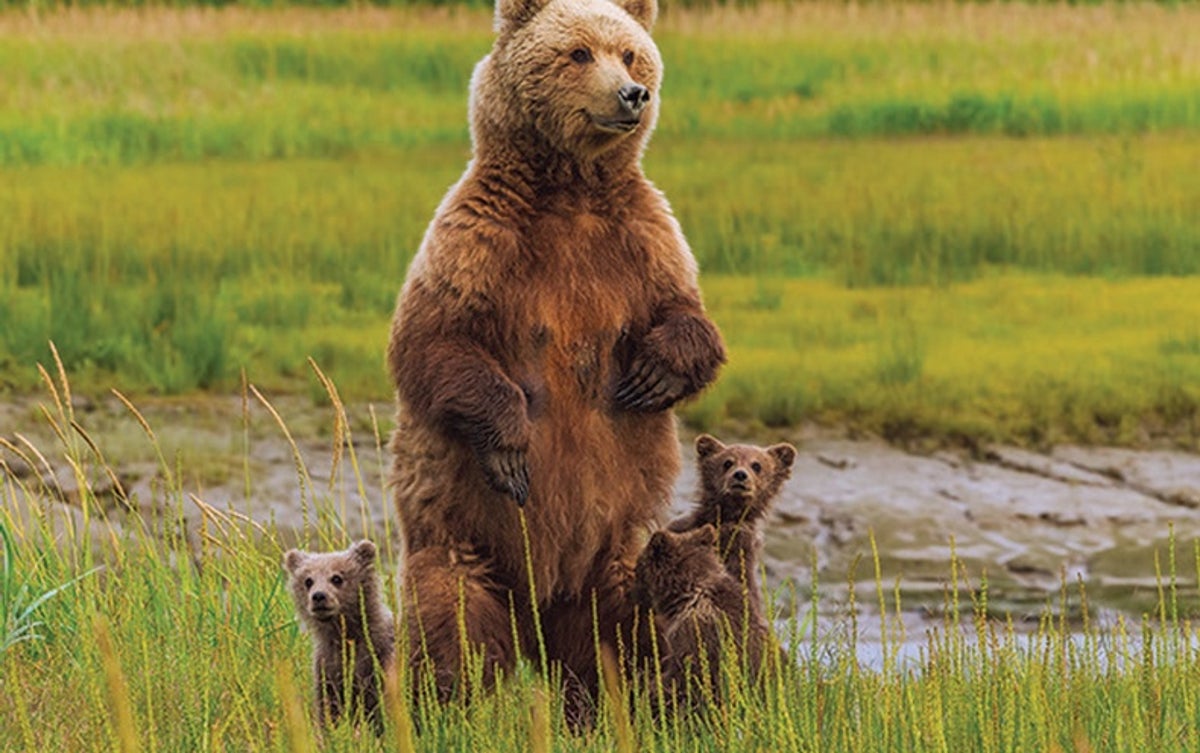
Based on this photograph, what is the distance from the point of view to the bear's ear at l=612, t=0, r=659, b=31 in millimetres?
5668

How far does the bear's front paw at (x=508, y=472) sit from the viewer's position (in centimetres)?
535

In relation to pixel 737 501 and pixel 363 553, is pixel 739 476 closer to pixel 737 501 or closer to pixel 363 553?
pixel 737 501

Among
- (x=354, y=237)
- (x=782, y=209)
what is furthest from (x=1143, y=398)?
(x=354, y=237)

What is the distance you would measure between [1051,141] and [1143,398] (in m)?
5.32

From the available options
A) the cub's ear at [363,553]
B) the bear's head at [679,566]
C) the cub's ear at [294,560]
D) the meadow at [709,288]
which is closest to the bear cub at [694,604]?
the bear's head at [679,566]

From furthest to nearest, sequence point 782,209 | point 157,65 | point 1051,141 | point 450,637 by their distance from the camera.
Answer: point 157,65 < point 1051,141 < point 782,209 < point 450,637

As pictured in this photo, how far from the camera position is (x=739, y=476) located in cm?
552

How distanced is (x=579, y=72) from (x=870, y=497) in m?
5.14

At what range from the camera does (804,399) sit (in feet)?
36.5

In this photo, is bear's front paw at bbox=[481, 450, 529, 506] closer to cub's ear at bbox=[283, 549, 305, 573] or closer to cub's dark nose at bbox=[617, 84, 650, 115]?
cub's ear at bbox=[283, 549, 305, 573]

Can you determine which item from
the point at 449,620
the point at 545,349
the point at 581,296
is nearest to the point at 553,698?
the point at 449,620

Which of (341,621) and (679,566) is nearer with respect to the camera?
(679,566)

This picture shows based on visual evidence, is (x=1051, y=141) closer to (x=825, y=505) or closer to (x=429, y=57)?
(x=429, y=57)

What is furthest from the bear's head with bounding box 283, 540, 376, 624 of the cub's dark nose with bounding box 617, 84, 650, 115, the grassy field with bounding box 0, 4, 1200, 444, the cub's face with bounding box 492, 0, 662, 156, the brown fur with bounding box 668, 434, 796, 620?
the grassy field with bounding box 0, 4, 1200, 444
